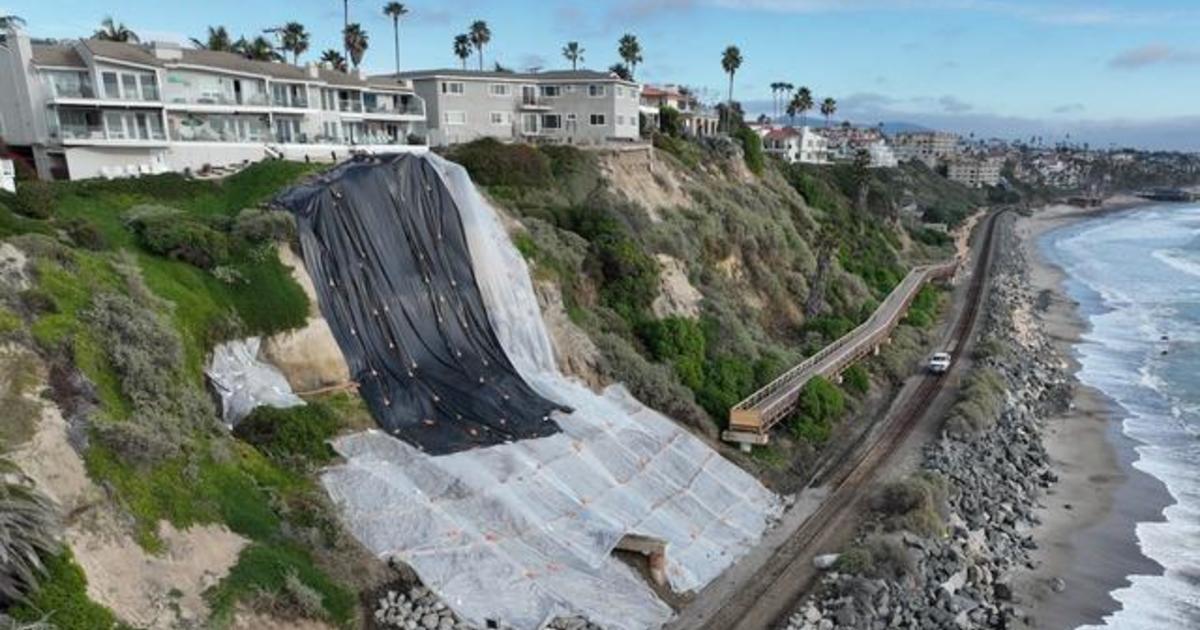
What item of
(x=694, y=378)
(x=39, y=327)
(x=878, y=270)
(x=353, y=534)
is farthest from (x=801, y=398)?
(x=878, y=270)

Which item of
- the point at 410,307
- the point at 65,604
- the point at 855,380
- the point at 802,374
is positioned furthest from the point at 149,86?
the point at 855,380

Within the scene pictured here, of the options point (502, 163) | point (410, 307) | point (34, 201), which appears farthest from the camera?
point (502, 163)

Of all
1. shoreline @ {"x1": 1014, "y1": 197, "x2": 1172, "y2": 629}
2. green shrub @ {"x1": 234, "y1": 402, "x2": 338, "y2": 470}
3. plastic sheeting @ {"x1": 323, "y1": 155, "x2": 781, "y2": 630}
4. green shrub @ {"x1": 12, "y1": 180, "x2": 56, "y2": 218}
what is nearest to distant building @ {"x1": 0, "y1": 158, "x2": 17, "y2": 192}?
green shrub @ {"x1": 12, "y1": 180, "x2": 56, "y2": 218}

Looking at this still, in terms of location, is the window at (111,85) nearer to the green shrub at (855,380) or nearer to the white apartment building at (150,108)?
the white apartment building at (150,108)

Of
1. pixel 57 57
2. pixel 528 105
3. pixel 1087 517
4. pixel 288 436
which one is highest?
pixel 57 57

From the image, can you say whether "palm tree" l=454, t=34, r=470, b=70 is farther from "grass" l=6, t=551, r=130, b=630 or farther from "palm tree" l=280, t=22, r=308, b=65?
"grass" l=6, t=551, r=130, b=630

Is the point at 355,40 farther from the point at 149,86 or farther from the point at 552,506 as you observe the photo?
the point at 552,506
